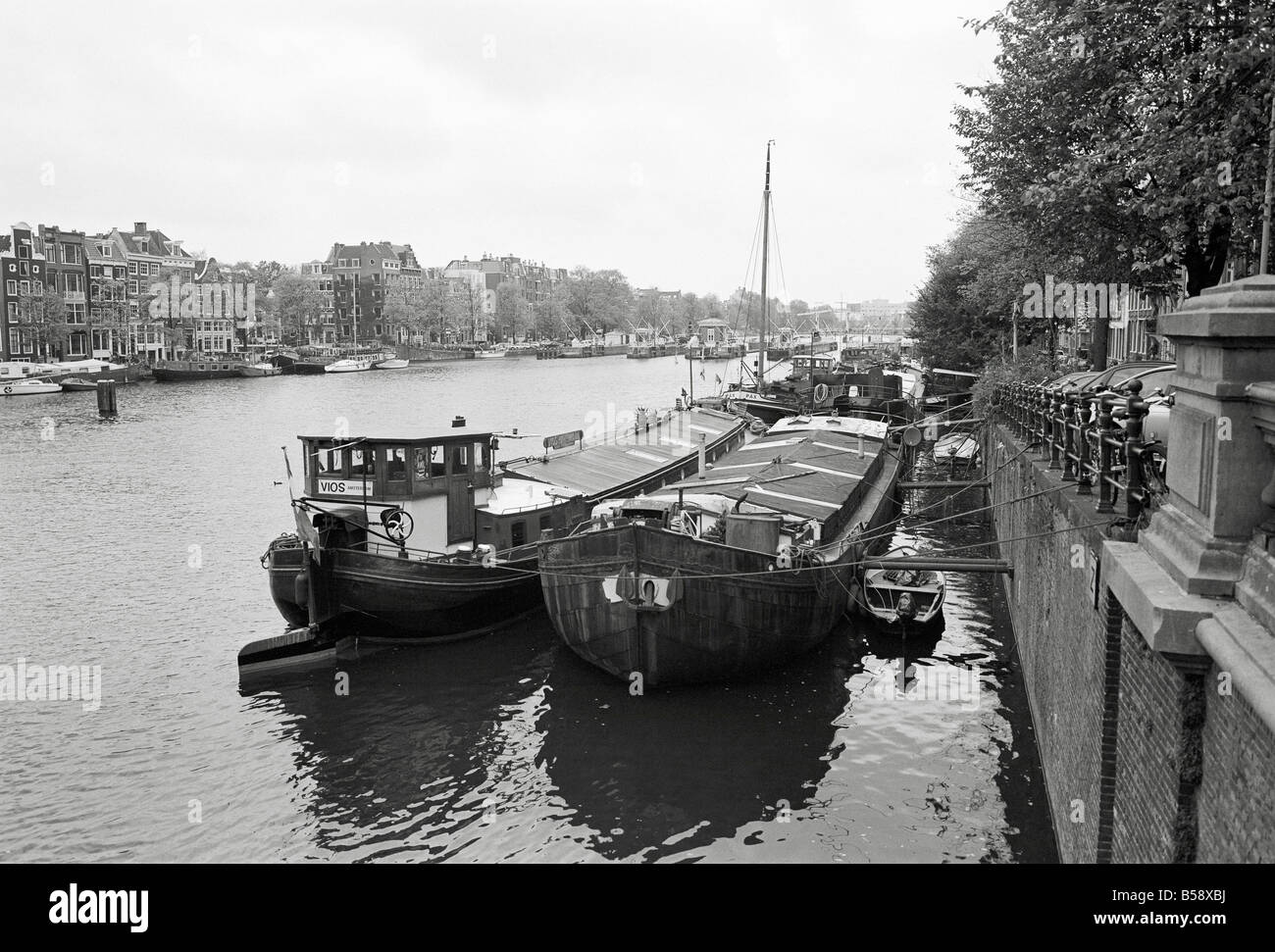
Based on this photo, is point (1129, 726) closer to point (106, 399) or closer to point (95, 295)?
point (106, 399)

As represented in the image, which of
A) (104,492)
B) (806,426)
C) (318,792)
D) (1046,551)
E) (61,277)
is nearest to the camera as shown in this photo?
(1046,551)

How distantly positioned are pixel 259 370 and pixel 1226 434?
444 feet

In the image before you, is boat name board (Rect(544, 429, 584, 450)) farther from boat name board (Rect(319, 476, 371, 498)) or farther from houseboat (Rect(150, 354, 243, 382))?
houseboat (Rect(150, 354, 243, 382))

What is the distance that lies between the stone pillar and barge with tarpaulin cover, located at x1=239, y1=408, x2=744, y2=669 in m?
16.7

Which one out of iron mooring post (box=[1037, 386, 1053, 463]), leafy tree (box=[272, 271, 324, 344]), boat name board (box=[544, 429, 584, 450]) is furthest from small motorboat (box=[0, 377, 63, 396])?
iron mooring post (box=[1037, 386, 1053, 463])

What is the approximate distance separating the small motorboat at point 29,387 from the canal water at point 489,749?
78285 millimetres

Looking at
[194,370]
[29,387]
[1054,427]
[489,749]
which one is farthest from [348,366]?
[1054,427]

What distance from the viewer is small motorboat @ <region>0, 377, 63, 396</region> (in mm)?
97375

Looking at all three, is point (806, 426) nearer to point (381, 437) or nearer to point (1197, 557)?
point (381, 437)

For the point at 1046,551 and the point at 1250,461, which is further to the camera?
Result: the point at 1046,551

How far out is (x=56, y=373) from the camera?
10500 cm

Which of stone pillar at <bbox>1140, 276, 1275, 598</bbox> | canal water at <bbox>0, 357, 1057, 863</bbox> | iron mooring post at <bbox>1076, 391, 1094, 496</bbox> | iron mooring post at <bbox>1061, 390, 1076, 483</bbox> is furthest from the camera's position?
canal water at <bbox>0, 357, 1057, 863</bbox>

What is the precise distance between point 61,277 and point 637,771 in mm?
124863
